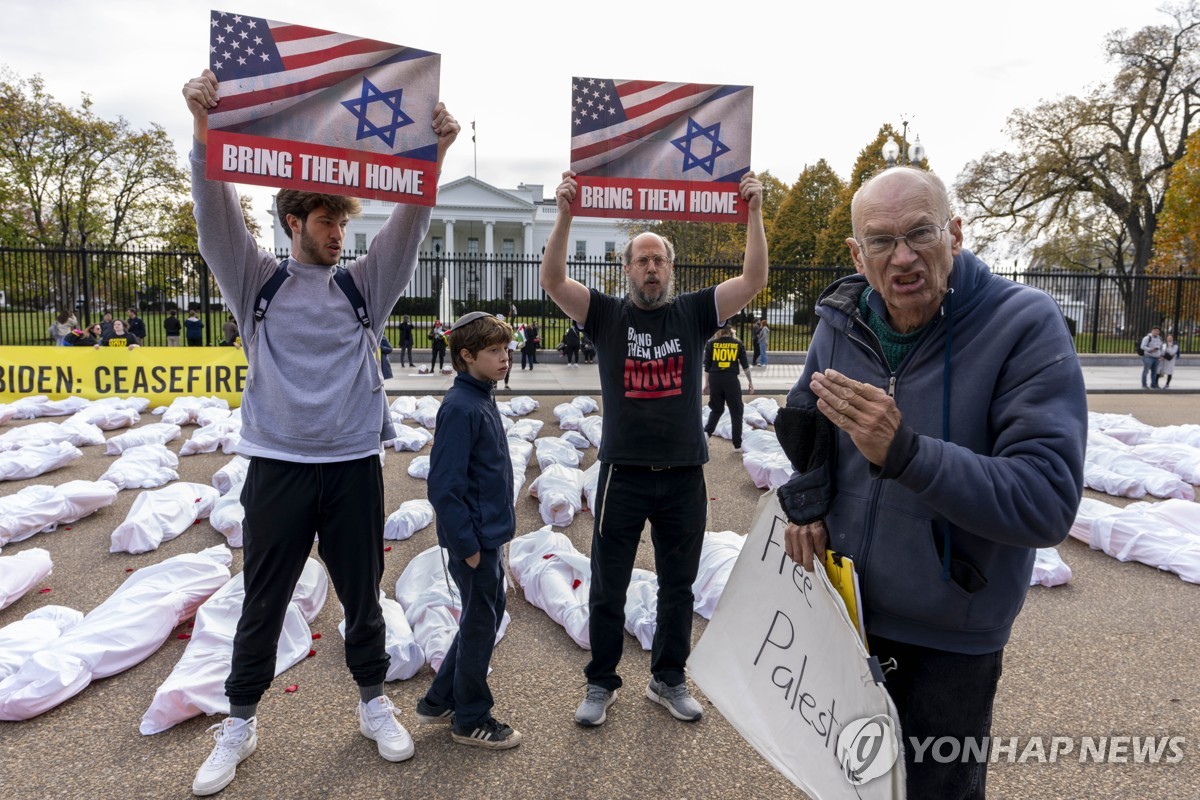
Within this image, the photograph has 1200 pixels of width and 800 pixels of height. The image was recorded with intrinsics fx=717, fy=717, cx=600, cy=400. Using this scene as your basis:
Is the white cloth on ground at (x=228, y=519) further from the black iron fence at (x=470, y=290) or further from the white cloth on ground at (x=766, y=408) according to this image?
the black iron fence at (x=470, y=290)

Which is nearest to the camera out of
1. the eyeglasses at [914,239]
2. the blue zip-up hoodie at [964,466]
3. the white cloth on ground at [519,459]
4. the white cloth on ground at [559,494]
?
the blue zip-up hoodie at [964,466]

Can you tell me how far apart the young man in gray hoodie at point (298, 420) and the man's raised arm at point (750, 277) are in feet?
4.27

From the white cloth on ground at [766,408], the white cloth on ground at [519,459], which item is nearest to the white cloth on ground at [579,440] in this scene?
the white cloth on ground at [519,459]

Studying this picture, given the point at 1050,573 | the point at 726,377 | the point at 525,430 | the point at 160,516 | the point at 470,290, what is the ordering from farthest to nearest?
the point at 470,290, the point at 525,430, the point at 726,377, the point at 160,516, the point at 1050,573

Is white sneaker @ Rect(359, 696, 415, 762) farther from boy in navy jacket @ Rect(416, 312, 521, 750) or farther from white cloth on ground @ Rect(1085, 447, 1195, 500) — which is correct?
white cloth on ground @ Rect(1085, 447, 1195, 500)

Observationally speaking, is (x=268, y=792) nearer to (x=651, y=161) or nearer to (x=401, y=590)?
(x=401, y=590)

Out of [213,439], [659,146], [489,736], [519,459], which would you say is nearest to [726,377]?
[519,459]

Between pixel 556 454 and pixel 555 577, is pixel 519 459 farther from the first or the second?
pixel 555 577

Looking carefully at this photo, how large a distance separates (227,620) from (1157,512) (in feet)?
19.6

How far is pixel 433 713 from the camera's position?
285 centimetres

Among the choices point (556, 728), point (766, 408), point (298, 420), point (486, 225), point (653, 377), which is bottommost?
point (556, 728)

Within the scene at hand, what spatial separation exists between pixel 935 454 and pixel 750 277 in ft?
5.72

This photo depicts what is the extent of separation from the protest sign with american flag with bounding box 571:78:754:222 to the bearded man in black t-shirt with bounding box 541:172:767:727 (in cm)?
39

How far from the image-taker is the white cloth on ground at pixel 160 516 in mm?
4699
